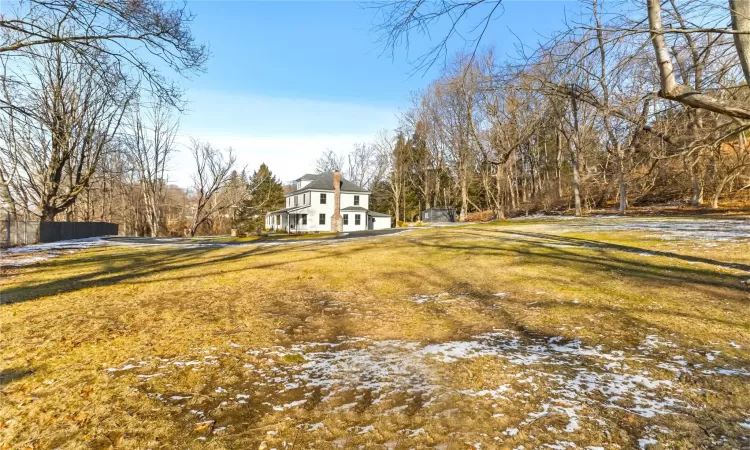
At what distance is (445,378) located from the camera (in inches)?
132

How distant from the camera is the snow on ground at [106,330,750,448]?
112 inches

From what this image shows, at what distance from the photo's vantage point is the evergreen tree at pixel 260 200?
4562 cm

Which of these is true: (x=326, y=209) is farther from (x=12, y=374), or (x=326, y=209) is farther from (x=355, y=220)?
(x=12, y=374)

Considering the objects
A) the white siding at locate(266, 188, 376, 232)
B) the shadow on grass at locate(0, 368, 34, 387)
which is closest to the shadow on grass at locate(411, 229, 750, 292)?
the shadow on grass at locate(0, 368, 34, 387)

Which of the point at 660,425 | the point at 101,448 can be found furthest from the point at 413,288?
the point at 101,448

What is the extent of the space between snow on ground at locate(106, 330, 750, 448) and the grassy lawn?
2cm

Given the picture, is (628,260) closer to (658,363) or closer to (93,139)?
(658,363)

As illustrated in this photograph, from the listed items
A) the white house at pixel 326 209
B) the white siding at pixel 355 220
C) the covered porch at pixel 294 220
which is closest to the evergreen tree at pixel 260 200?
the covered porch at pixel 294 220

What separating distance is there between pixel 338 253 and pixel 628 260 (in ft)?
27.1

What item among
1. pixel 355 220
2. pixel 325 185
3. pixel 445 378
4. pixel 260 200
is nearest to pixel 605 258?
pixel 445 378

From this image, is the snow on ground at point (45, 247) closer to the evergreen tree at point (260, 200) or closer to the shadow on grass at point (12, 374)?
the shadow on grass at point (12, 374)

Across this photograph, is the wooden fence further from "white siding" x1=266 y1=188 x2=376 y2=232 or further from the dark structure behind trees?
the dark structure behind trees

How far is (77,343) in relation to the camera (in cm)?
420

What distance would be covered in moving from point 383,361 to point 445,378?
72cm
